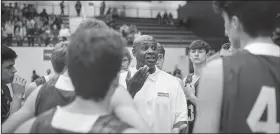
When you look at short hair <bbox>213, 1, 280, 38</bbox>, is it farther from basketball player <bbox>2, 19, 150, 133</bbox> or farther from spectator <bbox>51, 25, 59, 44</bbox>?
spectator <bbox>51, 25, 59, 44</bbox>

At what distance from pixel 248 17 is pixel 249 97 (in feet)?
1.09

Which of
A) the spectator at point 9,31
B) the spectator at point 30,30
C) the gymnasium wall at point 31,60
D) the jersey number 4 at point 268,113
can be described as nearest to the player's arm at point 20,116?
the jersey number 4 at point 268,113

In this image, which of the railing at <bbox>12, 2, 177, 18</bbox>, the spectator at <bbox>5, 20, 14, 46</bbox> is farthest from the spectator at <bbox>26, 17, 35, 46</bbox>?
the railing at <bbox>12, 2, 177, 18</bbox>

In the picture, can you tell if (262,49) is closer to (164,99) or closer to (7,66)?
(164,99)

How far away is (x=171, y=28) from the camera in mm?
27203

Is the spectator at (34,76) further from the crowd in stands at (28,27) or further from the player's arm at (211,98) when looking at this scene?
the player's arm at (211,98)

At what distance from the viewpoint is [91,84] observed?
61.3 inches

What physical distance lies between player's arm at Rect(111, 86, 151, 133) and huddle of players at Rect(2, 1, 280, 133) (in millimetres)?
116

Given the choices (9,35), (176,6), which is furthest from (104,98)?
(176,6)

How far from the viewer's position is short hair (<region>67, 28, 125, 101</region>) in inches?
60.7

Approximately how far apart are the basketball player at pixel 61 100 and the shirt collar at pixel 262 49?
Result: 1.79 ft

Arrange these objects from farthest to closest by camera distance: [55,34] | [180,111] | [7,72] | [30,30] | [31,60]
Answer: [55,34] → [30,30] → [31,60] → [180,111] → [7,72]

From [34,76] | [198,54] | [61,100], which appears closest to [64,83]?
[61,100]

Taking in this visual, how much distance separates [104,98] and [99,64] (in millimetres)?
148
